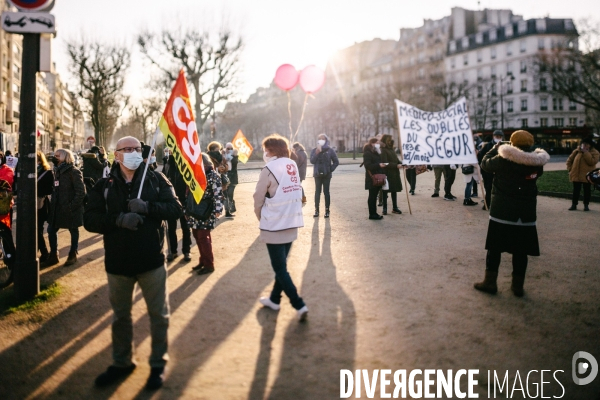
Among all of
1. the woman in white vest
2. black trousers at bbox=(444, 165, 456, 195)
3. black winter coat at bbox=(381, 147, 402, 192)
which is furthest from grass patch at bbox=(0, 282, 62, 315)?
black trousers at bbox=(444, 165, 456, 195)

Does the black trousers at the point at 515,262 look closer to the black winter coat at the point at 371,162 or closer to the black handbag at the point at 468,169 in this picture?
the black winter coat at the point at 371,162

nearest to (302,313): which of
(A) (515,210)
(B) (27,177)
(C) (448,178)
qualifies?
(A) (515,210)

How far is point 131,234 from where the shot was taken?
133 inches

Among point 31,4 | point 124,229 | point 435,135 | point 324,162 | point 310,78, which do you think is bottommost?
point 124,229

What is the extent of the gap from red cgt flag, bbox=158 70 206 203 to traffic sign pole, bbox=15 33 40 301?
1.78 m

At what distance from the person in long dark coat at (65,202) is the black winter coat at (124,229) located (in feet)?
11.9

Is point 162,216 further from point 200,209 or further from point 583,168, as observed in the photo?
point 583,168

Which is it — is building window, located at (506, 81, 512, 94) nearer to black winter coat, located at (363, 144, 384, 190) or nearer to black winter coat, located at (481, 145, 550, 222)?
black winter coat, located at (363, 144, 384, 190)

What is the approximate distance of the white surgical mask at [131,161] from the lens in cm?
351

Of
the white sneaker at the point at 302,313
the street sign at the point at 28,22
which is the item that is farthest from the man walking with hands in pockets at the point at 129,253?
the street sign at the point at 28,22

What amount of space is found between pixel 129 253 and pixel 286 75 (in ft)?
27.2

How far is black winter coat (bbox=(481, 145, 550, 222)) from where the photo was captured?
4.91 m

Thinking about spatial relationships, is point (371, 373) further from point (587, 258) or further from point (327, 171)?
point (327, 171)

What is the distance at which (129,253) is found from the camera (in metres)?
3.33
